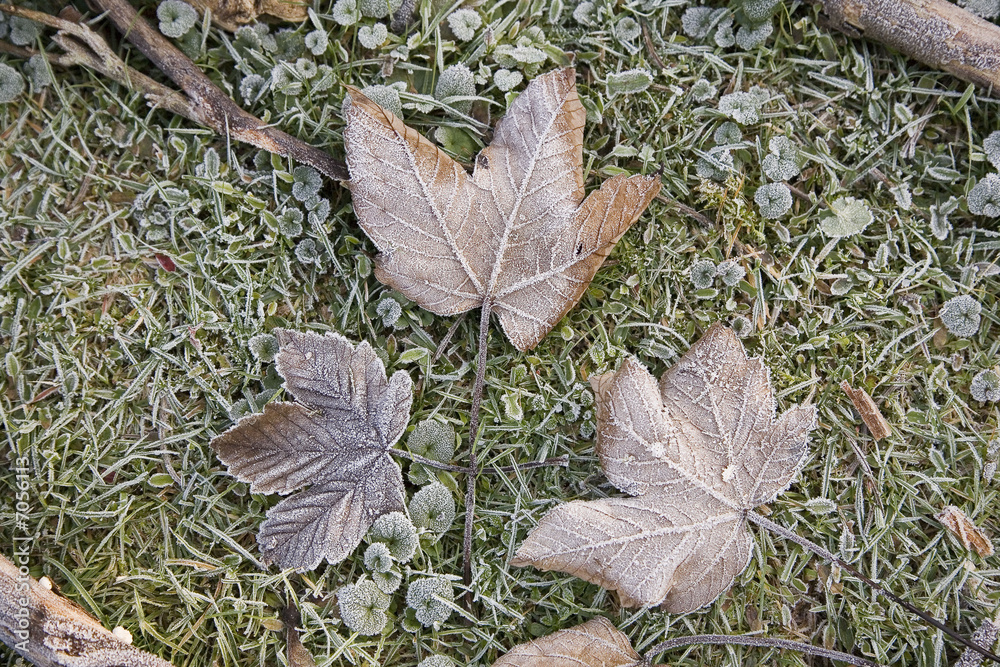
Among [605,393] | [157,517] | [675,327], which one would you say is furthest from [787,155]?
[157,517]

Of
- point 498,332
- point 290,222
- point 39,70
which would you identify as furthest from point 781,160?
point 39,70

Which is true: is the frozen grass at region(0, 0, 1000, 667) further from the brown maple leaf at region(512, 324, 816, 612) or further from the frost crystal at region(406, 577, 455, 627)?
the brown maple leaf at region(512, 324, 816, 612)

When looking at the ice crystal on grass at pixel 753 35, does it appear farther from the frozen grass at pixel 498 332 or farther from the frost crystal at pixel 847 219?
the frost crystal at pixel 847 219

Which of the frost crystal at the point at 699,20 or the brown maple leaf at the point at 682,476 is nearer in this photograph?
the brown maple leaf at the point at 682,476

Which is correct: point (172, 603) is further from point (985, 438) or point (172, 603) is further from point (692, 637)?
point (985, 438)

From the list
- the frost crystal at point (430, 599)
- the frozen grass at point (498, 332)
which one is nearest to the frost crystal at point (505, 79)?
the frozen grass at point (498, 332)

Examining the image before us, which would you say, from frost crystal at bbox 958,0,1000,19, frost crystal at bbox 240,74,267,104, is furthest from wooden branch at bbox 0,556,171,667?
frost crystal at bbox 958,0,1000,19

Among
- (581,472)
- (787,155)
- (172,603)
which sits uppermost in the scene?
(787,155)
